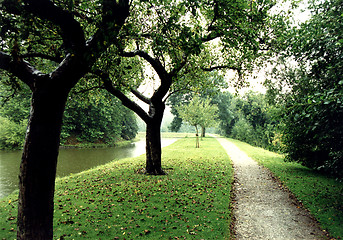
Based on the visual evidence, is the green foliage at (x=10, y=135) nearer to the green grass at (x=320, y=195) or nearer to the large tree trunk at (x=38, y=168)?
the large tree trunk at (x=38, y=168)

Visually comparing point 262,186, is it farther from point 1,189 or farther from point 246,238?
point 1,189

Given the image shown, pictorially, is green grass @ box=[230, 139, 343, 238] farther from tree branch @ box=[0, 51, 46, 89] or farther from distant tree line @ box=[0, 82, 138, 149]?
distant tree line @ box=[0, 82, 138, 149]

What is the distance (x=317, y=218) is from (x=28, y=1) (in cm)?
918

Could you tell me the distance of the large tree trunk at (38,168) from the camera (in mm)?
3805

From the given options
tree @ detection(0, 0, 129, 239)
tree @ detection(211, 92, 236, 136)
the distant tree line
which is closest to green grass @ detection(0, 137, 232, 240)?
tree @ detection(0, 0, 129, 239)

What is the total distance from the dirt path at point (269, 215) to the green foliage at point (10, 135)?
1038 inches

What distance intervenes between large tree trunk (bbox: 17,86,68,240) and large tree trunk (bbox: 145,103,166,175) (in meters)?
7.58

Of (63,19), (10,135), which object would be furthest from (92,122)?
(63,19)

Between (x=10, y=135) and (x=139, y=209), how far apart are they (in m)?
25.5

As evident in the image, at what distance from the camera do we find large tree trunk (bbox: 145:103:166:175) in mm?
11477

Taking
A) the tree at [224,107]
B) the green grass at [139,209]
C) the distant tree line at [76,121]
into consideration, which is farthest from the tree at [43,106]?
the tree at [224,107]

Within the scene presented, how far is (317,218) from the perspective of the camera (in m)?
6.19

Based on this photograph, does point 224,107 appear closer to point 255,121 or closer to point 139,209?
point 255,121

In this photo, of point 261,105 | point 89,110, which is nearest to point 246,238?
point 261,105
